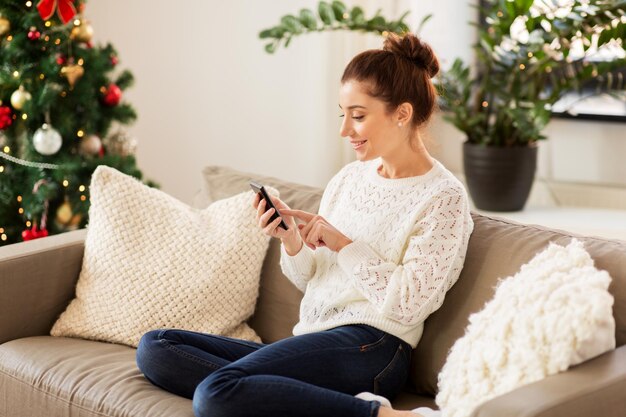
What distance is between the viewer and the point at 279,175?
4.44 meters

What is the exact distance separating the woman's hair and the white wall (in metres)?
1.78

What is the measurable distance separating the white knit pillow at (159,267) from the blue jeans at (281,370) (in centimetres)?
24

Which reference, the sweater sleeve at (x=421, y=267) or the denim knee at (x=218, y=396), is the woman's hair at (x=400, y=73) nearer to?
the sweater sleeve at (x=421, y=267)

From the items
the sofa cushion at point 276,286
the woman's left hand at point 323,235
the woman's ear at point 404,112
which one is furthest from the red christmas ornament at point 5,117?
the woman's ear at point 404,112

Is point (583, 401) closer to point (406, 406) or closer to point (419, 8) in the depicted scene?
point (406, 406)

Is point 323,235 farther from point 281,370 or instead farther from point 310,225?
point 281,370

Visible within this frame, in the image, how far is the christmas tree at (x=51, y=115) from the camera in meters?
3.09

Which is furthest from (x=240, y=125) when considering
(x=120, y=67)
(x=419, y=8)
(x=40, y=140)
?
(x=40, y=140)

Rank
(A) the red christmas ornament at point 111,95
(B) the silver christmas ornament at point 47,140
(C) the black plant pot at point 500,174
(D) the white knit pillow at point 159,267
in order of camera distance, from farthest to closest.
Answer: (C) the black plant pot at point 500,174 → (A) the red christmas ornament at point 111,95 → (B) the silver christmas ornament at point 47,140 → (D) the white knit pillow at point 159,267

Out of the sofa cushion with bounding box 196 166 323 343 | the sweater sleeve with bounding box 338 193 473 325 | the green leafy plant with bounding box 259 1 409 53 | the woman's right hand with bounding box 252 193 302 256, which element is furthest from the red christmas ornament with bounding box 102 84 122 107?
the sweater sleeve with bounding box 338 193 473 325

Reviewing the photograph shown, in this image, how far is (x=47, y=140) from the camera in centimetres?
309

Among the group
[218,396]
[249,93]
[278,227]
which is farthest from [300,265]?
[249,93]

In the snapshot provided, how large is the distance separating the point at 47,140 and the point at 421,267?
1520 millimetres

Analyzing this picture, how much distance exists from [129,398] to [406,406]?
57 centimetres
